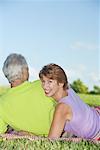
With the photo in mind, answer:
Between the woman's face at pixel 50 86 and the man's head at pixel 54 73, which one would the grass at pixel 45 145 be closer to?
the woman's face at pixel 50 86

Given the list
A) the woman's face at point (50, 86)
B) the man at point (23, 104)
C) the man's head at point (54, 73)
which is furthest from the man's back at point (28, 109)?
the man's head at point (54, 73)

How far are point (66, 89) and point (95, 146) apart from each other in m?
0.58

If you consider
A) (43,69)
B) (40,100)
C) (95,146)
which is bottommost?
(95,146)

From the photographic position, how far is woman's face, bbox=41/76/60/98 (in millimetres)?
4262

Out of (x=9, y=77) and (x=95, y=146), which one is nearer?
(x=95, y=146)

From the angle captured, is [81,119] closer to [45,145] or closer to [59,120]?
[59,120]

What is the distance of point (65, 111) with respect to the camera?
4121 millimetres

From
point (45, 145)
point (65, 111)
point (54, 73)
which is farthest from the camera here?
point (54, 73)

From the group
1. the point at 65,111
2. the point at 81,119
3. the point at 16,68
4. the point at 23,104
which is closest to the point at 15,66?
the point at 16,68

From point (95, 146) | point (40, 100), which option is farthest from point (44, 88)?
point (95, 146)

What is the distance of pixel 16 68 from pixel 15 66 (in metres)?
0.02

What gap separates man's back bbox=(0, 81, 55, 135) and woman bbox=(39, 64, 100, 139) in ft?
0.35

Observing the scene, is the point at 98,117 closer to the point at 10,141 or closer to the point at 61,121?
the point at 61,121

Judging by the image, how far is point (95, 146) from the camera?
4.00 m
